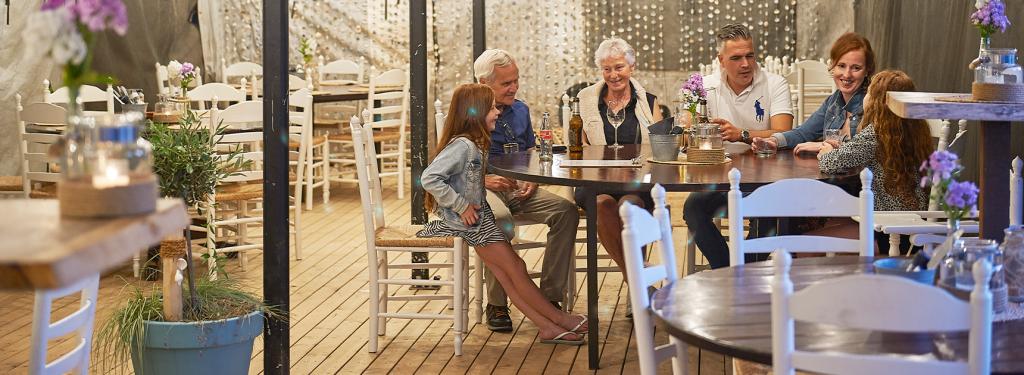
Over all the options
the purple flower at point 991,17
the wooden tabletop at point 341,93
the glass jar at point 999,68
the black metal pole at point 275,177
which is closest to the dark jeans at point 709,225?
the black metal pole at point 275,177

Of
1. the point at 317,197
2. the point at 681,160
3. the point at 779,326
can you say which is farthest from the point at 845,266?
the point at 317,197

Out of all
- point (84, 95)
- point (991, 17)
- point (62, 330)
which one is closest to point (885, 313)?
point (991, 17)

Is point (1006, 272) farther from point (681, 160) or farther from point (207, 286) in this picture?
point (207, 286)

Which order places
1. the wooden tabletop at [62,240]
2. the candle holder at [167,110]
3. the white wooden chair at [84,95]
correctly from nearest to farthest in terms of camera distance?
the wooden tabletop at [62,240], the candle holder at [167,110], the white wooden chair at [84,95]

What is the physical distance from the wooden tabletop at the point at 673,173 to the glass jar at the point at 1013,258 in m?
1.45

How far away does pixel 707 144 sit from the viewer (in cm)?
461

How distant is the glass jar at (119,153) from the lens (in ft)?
6.68

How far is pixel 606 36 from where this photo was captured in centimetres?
1024

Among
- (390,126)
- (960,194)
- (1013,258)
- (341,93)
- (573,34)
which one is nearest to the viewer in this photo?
(960,194)

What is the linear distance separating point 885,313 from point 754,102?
360 cm

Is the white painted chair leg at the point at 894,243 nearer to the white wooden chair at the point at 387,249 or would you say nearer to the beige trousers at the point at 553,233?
the beige trousers at the point at 553,233

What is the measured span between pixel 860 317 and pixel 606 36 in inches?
329

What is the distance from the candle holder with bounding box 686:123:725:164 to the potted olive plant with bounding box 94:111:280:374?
1.69m

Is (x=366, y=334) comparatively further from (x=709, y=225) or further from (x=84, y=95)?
(x=84, y=95)
